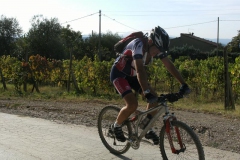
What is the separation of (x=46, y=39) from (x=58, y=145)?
4003cm

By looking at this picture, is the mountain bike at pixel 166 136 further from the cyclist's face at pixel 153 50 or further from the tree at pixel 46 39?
the tree at pixel 46 39

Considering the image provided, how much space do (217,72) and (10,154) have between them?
8908 mm

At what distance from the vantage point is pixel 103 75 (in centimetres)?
1467

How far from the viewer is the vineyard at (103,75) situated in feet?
40.4

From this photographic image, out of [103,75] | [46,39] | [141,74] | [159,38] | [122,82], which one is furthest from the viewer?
[46,39]

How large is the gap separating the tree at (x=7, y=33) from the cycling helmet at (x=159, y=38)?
1633 inches

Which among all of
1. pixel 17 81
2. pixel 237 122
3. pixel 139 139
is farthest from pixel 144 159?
pixel 17 81

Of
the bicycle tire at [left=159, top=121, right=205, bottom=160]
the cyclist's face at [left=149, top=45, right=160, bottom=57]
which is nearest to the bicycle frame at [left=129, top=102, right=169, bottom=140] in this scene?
the bicycle tire at [left=159, top=121, right=205, bottom=160]

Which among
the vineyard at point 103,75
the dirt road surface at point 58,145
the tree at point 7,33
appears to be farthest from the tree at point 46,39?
the dirt road surface at point 58,145

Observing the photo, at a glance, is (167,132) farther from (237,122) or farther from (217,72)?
(217,72)

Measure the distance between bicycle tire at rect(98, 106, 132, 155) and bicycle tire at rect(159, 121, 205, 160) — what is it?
768mm

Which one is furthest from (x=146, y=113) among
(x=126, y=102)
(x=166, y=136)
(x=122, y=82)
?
(x=122, y=82)

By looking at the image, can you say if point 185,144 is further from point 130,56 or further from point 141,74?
point 130,56

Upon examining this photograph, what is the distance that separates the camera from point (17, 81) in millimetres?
16078
